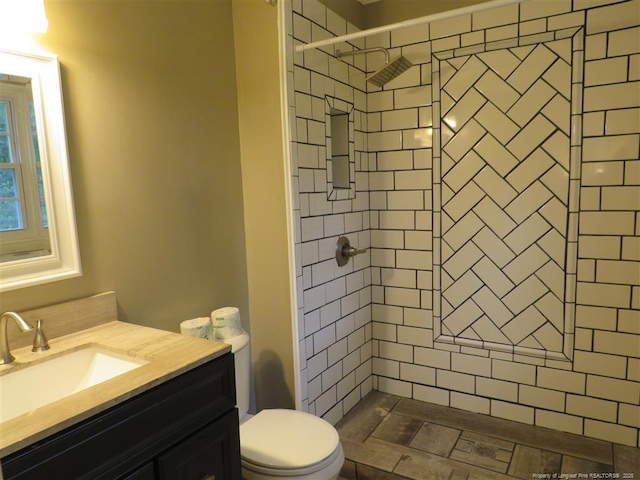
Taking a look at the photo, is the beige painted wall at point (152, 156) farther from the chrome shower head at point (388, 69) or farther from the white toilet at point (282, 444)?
the chrome shower head at point (388, 69)

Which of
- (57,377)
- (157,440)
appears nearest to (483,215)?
(157,440)

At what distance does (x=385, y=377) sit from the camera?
271cm

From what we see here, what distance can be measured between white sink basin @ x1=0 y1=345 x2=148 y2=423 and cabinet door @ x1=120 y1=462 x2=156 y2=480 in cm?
→ 27

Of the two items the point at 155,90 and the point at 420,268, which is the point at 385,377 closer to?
the point at 420,268

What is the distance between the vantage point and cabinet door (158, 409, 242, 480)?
3.86ft

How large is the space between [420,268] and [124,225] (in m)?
1.53

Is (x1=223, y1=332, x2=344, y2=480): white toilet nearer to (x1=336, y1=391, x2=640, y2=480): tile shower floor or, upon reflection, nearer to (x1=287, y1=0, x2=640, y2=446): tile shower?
(x1=287, y1=0, x2=640, y2=446): tile shower

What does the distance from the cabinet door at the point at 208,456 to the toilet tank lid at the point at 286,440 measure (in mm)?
186

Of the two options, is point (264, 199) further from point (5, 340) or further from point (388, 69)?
point (5, 340)

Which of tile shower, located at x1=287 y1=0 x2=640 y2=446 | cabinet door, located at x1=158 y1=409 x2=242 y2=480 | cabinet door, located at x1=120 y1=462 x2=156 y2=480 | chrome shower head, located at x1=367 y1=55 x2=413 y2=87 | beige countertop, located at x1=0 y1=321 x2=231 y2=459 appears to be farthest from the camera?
tile shower, located at x1=287 y1=0 x2=640 y2=446

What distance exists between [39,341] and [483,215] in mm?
1957

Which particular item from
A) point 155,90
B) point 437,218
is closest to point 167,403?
point 155,90

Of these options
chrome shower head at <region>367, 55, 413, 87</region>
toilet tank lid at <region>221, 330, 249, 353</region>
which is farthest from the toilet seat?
chrome shower head at <region>367, 55, 413, 87</region>

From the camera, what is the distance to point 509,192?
7.39 ft
